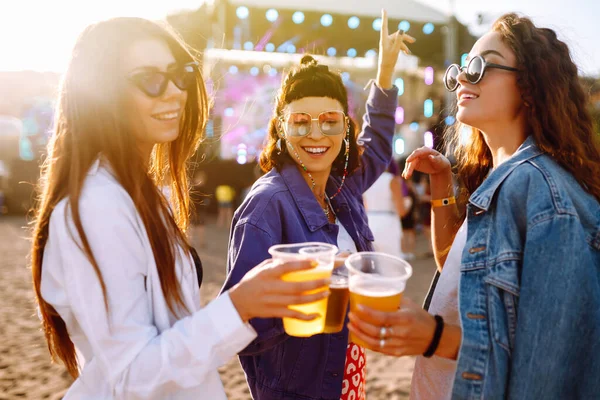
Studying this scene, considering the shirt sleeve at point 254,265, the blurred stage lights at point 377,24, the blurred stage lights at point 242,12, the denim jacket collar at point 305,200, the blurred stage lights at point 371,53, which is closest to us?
the shirt sleeve at point 254,265

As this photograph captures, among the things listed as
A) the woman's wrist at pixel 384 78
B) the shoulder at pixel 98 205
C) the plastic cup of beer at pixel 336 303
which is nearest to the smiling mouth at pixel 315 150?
the woman's wrist at pixel 384 78

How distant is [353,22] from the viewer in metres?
11.8

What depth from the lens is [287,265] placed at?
1.10m

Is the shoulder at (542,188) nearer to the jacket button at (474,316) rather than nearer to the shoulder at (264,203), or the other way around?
the jacket button at (474,316)

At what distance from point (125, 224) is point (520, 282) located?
1.08 meters

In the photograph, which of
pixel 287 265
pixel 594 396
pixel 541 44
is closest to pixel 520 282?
pixel 594 396

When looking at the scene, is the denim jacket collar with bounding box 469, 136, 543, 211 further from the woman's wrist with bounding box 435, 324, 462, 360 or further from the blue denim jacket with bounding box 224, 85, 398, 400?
the blue denim jacket with bounding box 224, 85, 398, 400

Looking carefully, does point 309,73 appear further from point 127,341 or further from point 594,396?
point 594,396

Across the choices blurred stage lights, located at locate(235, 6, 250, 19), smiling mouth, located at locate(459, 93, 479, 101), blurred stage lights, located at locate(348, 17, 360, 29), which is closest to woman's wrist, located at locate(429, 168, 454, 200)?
smiling mouth, located at locate(459, 93, 479, 101)

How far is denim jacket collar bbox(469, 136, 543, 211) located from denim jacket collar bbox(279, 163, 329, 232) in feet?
2.16

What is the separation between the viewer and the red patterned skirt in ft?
6.38

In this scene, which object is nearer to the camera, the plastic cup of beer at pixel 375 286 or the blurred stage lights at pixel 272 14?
A: the plastic cup of beer at pixel 375 286

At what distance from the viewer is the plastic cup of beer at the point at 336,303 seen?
1346 millimetres

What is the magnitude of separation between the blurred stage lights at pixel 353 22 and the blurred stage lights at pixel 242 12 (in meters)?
2.68
